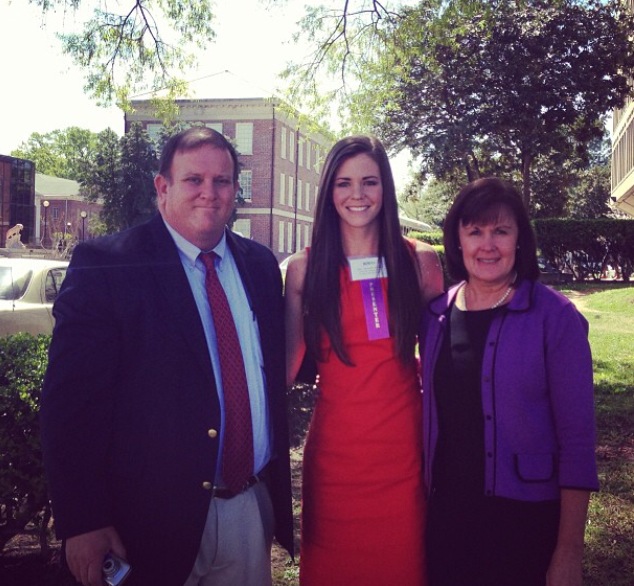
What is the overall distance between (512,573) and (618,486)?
10.9 feet

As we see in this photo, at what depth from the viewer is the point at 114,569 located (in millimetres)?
2170

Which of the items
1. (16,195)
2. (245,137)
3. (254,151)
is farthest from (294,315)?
(16,195)

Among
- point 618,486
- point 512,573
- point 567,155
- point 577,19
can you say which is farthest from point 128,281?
point 567,155

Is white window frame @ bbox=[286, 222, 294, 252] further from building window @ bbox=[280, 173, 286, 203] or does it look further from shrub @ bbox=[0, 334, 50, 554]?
shrub @ bbox=[0, 334, 50, 554]

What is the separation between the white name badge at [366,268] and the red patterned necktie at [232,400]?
24.1 inches

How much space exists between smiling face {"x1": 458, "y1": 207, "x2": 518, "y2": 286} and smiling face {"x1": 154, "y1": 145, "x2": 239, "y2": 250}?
973 mm

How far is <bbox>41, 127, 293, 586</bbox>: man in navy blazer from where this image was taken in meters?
2.14

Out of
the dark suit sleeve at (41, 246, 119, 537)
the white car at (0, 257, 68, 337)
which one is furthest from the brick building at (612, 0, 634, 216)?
the dark suit sleeve at (41, 246, 119, 537)

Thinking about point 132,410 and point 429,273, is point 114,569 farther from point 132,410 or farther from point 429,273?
point 429,273

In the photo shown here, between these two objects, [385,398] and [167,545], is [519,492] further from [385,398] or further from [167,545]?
[167,545]

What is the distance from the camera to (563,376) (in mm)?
2207

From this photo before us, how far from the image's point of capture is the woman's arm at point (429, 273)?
2.89m

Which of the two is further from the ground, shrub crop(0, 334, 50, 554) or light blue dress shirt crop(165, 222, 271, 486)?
light blue dress shirt crop(165, 222, 271, 486)

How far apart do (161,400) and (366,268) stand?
1.05 meters
